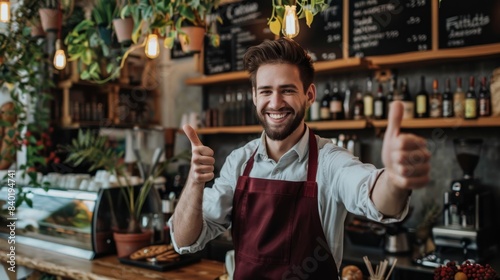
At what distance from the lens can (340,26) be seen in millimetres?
3654

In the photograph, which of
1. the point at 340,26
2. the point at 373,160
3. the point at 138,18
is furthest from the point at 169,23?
the point at 373,160

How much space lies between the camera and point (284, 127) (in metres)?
1.55

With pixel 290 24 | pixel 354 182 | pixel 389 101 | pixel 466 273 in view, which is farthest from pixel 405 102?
pixel 354 182

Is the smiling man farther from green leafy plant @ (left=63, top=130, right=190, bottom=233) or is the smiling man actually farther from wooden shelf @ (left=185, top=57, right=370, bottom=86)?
wooden shelf @ (left=185, top=57, right=370, bottom=86)

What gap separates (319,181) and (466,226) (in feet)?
5.49

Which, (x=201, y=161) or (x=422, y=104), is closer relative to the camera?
(x=201, y=161)

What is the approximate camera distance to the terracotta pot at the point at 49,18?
2682 millimetres

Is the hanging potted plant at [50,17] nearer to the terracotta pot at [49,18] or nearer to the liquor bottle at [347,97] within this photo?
the terracotta pot at [49,18]

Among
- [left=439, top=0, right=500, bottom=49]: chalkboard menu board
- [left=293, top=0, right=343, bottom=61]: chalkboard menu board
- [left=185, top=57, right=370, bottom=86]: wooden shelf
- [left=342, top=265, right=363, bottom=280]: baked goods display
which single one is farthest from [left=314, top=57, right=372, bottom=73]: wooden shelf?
[left=342, top=265, right=363, bottom=280]: baked goods display

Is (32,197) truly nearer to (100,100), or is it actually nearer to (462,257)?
(100,100)

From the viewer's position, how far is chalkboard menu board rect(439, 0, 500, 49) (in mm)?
3014

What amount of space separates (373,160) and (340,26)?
3.49 feet

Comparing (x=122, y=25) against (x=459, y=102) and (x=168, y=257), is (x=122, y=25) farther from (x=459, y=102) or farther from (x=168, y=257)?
(x=459, y=102)

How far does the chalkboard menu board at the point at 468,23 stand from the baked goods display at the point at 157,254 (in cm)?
223
